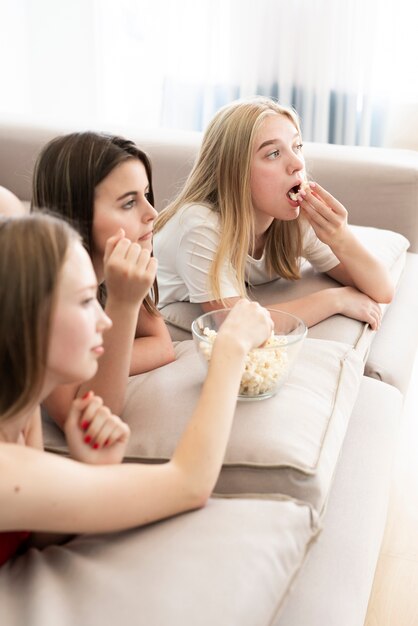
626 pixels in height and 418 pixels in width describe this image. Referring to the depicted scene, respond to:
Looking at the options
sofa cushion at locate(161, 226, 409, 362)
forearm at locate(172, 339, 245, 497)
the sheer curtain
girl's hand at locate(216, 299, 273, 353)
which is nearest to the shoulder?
sofa cushion at locate(161, 226, 409, 362)

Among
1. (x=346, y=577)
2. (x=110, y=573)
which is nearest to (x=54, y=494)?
(x=110, y=573)

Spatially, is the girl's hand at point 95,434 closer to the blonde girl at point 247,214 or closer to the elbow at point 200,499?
the elbow at point 200,499

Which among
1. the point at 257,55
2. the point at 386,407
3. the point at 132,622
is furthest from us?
the point at 257,55

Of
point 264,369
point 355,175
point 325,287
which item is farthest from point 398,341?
point 264,369

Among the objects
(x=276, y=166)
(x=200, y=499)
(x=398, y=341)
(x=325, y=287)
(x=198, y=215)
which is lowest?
(x=398, y=341)

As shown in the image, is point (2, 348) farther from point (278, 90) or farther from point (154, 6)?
point (154, 6)

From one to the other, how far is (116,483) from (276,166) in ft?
3.42

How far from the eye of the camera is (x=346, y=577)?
119 cm

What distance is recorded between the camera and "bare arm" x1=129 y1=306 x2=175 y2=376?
1549 millimetres

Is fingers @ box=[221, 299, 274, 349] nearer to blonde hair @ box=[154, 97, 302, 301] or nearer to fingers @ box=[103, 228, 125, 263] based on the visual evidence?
fingers @ box=[103, 228, 125, 263]

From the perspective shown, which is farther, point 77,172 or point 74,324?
point 77,172

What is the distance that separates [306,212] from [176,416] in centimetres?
75

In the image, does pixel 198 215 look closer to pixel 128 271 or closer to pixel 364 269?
pixel 364 269

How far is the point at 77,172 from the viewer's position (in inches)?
57.9
